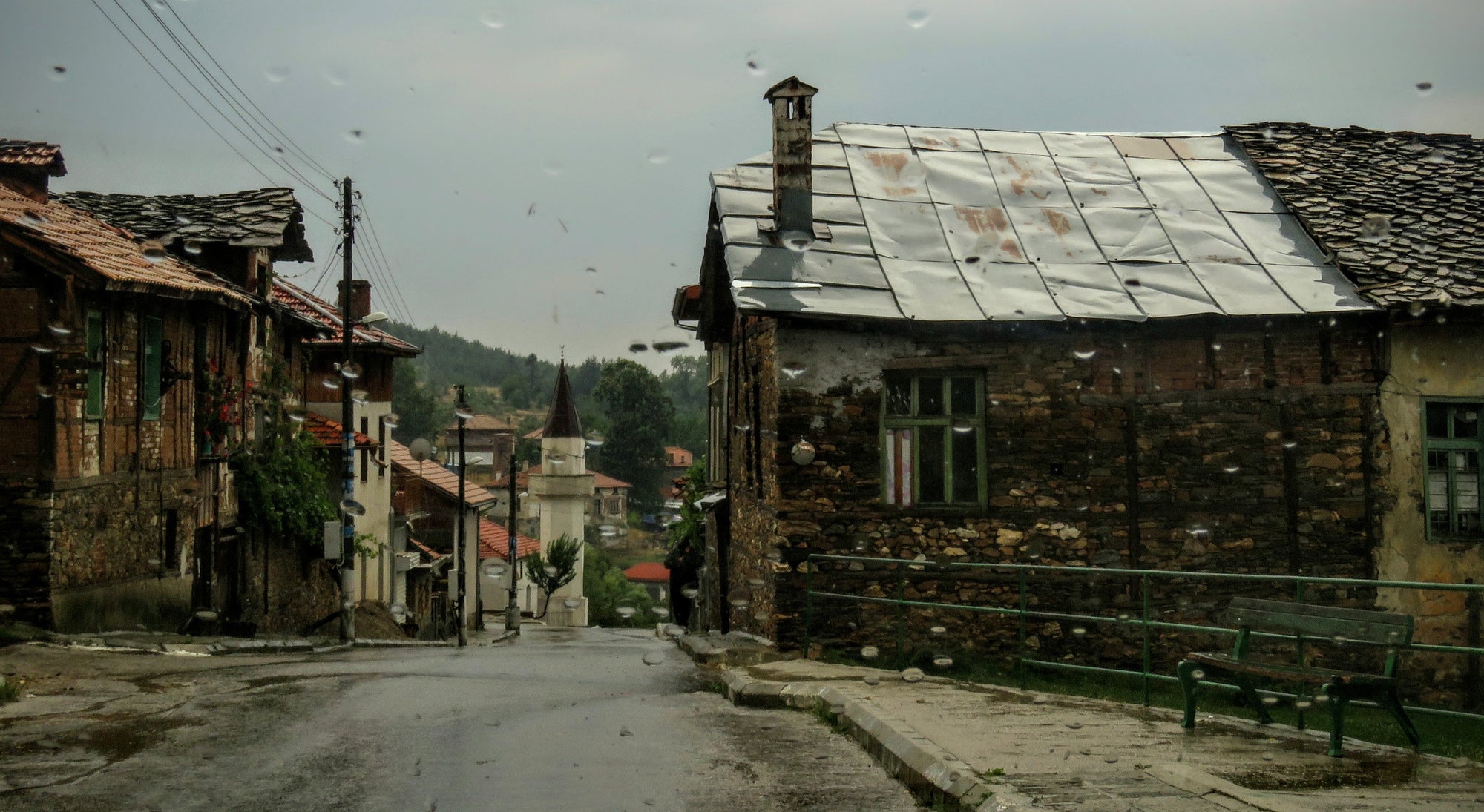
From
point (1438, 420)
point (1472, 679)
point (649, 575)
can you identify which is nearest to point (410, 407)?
point (649, 575)

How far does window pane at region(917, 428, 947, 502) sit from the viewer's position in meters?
13.0

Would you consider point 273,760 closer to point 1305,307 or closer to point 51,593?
point 51,593

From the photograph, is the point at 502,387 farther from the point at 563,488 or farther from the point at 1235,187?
the point at 1235,187

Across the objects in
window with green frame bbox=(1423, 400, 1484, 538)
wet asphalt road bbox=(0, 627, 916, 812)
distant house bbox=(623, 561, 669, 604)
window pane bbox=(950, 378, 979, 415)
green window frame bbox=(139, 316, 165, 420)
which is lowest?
distant house bbox=(623, 561, 669, 604)

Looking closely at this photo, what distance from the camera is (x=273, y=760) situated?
6.80 meters

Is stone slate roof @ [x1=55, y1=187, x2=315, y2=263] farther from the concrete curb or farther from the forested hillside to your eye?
the forested hillside

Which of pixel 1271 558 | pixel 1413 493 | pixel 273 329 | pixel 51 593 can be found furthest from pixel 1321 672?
pixel 273 329

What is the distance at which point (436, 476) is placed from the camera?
4166 centimetres

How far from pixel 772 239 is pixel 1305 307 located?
5910mm

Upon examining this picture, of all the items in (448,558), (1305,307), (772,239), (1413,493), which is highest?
(772,239)

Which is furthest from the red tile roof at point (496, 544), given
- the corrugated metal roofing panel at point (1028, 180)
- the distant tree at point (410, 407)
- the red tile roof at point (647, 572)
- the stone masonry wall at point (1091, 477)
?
the distant tree at point (410, 407)

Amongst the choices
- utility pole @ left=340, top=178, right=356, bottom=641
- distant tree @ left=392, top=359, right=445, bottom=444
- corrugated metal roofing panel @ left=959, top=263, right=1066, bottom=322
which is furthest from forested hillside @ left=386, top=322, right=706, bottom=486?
corrugated metal roofing panel @ left=959, top=263, right=1066, bottom=322

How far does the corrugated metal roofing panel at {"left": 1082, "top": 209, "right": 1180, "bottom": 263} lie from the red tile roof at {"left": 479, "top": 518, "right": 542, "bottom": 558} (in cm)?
2989

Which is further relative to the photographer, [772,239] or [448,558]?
[448,558]
